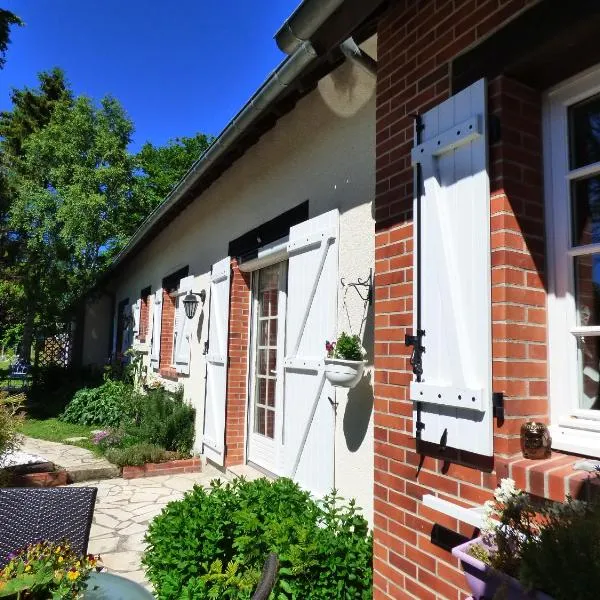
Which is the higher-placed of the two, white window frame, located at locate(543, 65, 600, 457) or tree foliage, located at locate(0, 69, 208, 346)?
tree foliage, located at locate(0, 69, 208, 346)

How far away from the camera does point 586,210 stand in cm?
190

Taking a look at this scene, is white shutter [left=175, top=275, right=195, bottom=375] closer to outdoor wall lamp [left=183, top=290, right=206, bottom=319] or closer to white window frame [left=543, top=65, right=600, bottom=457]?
outdoor wall lamp [left=183, top=290, right=206, bottom=319]

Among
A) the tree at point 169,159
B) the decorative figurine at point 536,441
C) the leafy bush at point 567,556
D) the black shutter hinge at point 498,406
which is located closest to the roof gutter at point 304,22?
the black shutter hinge at point 498,406

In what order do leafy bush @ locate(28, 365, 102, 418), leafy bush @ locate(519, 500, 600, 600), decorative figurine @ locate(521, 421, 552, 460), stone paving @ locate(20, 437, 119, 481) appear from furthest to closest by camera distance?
leafy bush @ locate(28, 365, 102, 418)
stone paving @ locate(20, 437, 119, 481)
decorative figurine @ locate(521, 421, 552, 460)
leafy bush @ locate(519, 500, 600, 600)

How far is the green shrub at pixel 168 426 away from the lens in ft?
20.7

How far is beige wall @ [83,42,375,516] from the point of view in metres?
3.08

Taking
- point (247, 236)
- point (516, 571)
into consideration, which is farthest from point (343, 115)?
point (516, 571)

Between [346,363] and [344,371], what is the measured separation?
50 millimetres

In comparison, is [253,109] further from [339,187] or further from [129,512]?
[129,512]

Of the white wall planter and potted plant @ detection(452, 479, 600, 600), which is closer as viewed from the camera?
potted plant @ detection(452, 479, 600, 600)

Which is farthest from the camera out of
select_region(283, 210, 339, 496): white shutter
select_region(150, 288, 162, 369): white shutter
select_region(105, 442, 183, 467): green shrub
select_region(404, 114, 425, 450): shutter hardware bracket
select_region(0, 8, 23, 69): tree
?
select_region(150, 288, 162, 369): white shutter

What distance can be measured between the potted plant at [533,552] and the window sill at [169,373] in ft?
21.3

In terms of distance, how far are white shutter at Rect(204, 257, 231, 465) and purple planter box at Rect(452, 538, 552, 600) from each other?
400 centimetres

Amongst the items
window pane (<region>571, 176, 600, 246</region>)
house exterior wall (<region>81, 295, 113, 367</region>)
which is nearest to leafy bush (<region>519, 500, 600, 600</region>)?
window pane (<region>571, 176, 600, 246</region>)
